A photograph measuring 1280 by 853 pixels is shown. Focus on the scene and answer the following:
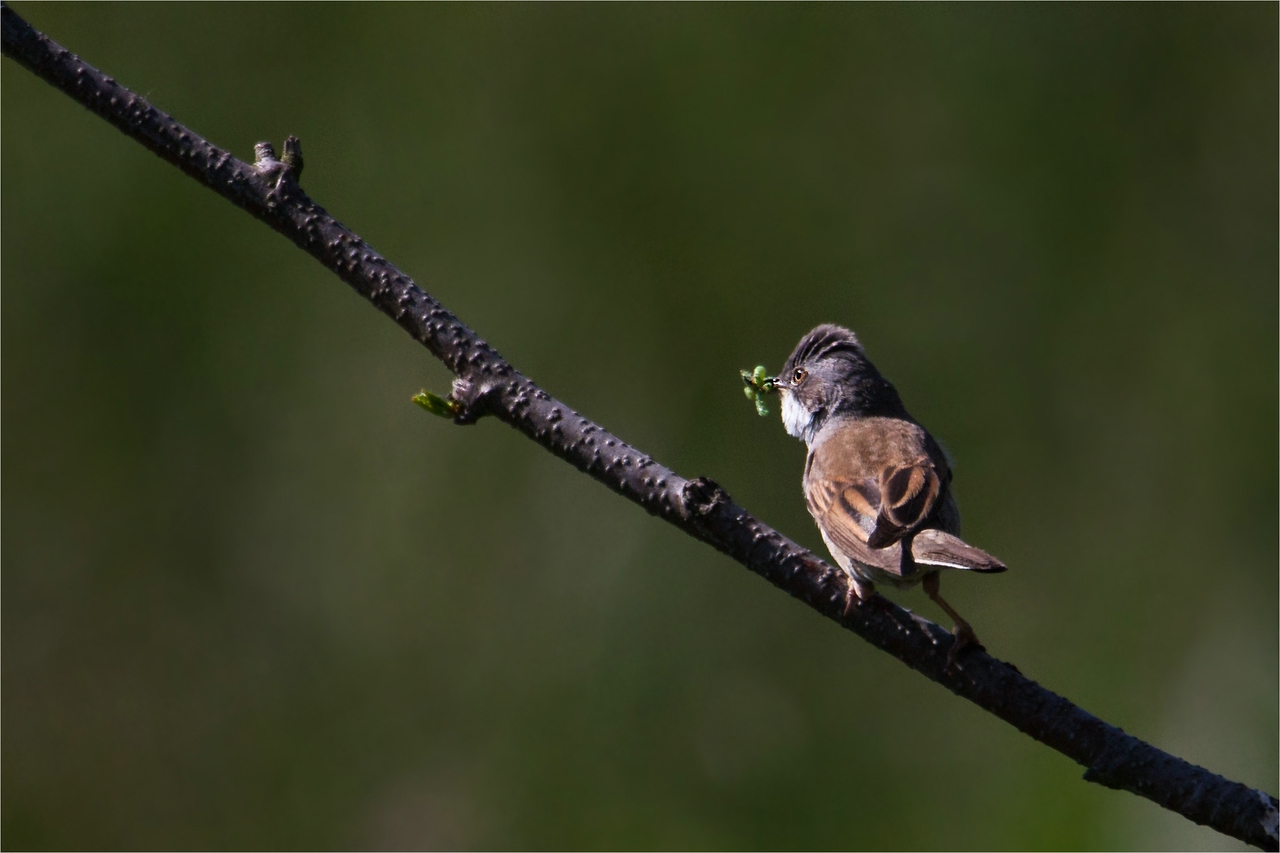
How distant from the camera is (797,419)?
17.3 ft

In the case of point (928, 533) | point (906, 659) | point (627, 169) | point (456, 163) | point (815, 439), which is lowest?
point (906, 659)

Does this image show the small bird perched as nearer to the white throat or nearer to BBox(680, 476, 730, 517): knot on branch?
the white throat

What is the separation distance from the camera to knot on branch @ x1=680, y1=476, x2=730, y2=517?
9.17 feet

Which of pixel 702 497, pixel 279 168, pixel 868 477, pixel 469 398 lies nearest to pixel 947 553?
pixel 868 477

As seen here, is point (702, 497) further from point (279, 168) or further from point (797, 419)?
point (797, 419)

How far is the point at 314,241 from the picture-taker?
294cm

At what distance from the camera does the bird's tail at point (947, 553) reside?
3.43 m

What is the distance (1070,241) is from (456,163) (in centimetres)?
434

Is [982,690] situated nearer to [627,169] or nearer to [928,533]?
[928,533]

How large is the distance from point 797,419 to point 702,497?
8.32 ft

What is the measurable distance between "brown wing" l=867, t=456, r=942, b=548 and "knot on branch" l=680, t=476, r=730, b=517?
1177 mm

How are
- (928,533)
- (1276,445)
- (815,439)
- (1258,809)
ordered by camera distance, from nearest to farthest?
1. (1258,809)
2. (928,533)
3. (815,439)
4. (1276,445)

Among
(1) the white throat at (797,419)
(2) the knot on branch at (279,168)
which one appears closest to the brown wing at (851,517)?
(1) the white throat at (797,419)

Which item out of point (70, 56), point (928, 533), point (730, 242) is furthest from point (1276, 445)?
point (70, 56)
